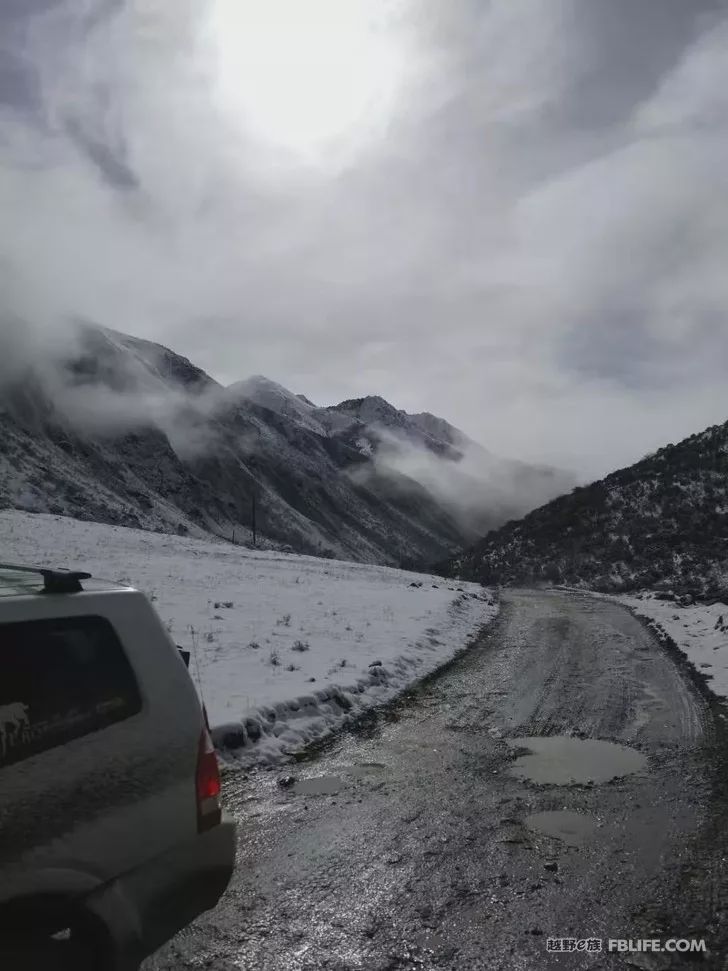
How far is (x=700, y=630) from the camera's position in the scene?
15617mm

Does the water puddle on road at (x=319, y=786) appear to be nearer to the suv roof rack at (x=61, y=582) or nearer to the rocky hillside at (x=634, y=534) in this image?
the suv roof rack at (x=61, y=582)

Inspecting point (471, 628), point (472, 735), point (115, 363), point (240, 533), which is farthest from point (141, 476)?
point (472, 735)

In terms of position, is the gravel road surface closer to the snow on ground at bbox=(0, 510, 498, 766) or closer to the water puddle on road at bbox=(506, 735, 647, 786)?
the water puddle on road at bbox=(506, 735, 647, 786)

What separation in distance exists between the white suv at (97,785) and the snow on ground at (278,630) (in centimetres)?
365

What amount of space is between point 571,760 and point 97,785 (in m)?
5.35

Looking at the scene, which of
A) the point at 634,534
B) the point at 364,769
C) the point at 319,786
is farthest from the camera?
the point at 634,534

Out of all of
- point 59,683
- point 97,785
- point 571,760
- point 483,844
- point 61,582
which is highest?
point 61,582

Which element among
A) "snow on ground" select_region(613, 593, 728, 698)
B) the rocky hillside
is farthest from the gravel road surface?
the rocky hillside

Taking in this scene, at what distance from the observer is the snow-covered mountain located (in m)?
73.1

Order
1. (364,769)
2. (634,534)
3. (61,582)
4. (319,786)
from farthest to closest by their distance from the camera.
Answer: (634,534) → (364,769) → (319,786) → (61,582)

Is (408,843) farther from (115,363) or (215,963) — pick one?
(115,363)

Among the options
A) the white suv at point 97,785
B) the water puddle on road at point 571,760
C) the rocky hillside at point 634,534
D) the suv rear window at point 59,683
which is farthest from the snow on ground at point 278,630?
the rocky hillside at point 634,534

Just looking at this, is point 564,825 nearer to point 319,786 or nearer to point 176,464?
point 319,786

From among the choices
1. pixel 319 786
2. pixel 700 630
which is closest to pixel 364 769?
pixel 319 786
